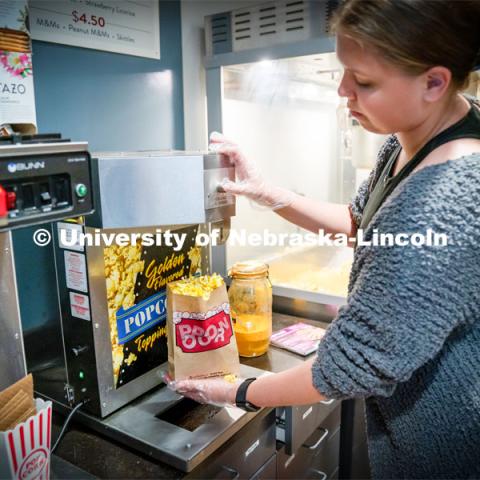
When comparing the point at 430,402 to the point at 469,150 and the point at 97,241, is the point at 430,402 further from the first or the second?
the point at 97,241

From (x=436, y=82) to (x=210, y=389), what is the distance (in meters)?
0.68

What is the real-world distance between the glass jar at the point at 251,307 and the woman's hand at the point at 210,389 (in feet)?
0.84

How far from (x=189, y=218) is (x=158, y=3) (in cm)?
94

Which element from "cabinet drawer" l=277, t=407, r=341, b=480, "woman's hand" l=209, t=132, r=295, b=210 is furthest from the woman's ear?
"cabinet drawer" l=277, t=407, r=341, b=480

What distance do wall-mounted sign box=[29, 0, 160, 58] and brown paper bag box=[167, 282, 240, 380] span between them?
0.72m

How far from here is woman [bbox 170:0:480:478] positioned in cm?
67

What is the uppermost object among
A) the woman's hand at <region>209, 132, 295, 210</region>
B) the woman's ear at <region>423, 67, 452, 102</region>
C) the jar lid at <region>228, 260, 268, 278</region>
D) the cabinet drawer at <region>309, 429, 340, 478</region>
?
the woman's ear at <region>423, 67, 452, 102</region>

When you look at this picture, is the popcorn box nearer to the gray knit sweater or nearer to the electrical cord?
the electrical cord

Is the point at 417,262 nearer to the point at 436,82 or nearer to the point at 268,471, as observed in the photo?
the point at 436,82

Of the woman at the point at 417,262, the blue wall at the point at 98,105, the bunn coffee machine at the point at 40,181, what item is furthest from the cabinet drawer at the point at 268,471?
the bunn coffee machine at the point at 40,181

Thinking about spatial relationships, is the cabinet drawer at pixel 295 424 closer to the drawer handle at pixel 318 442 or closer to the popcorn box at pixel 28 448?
the drawer handle at pixel 318 442

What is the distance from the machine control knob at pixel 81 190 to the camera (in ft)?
2.26

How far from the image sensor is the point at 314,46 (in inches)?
54.6

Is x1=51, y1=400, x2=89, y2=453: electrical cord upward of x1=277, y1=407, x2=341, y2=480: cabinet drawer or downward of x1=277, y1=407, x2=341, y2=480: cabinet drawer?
upward
